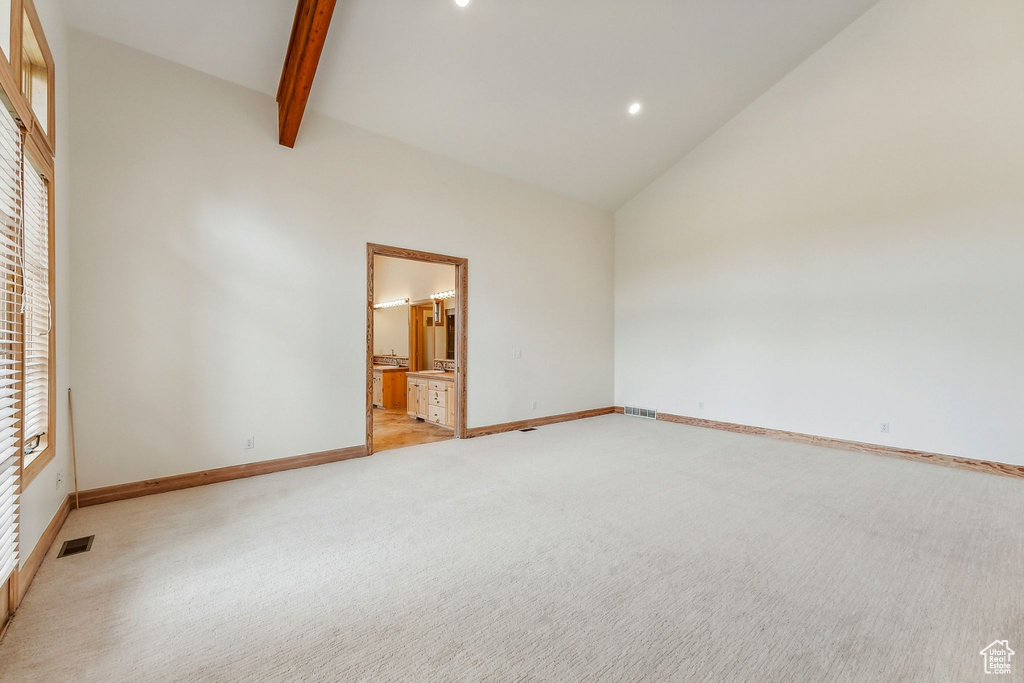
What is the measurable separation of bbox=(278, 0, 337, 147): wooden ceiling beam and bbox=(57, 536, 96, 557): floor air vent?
3.48 metres

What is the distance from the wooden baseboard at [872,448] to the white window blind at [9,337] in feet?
21.6

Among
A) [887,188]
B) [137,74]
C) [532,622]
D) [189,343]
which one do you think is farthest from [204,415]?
[887,188]

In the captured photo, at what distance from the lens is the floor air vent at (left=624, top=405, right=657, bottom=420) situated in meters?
6.68

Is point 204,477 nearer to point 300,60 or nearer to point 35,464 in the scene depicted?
point 35,464

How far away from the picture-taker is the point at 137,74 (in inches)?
129

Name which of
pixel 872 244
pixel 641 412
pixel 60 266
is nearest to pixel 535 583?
pixel 60 266

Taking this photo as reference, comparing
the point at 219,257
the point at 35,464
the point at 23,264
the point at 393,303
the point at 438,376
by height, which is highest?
the point at 393,303

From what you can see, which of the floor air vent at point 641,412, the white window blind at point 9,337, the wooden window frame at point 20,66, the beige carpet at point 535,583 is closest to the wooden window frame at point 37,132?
the wooden window frame at point 20,66

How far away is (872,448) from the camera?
462 cm

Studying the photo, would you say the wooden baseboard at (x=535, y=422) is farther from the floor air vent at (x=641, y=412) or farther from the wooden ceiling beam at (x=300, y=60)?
the wooden ceiling beam at (x=300, y=60)

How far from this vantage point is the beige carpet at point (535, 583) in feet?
5.06

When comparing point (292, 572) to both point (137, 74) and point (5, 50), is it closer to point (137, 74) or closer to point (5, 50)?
point (5, 50)

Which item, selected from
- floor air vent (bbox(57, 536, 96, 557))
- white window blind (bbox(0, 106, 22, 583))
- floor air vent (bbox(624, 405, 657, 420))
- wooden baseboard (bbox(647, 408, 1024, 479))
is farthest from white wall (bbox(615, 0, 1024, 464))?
white window blind (bbox(0, 106, 22, 583))

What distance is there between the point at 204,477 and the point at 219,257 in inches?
75.6
